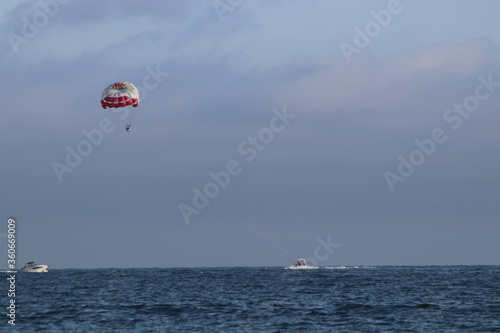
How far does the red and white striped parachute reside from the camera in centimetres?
7044

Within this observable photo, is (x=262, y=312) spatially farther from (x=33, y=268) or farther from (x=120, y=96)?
(x=33, y=268)

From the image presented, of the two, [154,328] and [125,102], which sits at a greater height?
[125,102]

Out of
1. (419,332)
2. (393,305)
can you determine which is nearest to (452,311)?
(393,305)

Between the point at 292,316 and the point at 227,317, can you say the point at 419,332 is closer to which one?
the point at 292,316

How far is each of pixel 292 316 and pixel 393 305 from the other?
13.3 metres

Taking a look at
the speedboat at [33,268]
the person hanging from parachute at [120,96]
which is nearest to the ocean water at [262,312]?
the person hanging from parachute at [120,96]

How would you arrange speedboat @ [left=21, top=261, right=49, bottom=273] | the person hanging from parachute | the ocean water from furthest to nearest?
speedboat @ [left=21, top=261, right=49, bottom=273]
the person hanging from parachute
the ocean water

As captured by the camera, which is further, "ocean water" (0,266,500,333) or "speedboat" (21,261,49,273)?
"speedboat" (21,261,49,273)

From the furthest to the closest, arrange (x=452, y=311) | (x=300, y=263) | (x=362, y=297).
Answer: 1. (x=300, y=263)
2. (x=362, y=297)
3. (x=452, y=311)

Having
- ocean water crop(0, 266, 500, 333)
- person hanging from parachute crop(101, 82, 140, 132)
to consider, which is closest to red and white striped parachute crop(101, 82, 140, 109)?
person hanging from parachute crop(101, 82, 140, 132)

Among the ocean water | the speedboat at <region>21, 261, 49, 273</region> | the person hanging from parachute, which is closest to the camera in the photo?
the ocean water

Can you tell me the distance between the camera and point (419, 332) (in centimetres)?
4722

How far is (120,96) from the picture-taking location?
70.9m

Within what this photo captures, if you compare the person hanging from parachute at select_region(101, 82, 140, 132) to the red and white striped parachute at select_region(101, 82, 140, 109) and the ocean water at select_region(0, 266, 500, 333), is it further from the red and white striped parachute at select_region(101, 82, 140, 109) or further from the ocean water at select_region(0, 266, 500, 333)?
the ocean water at select_region(0, 266, 500, 333)
